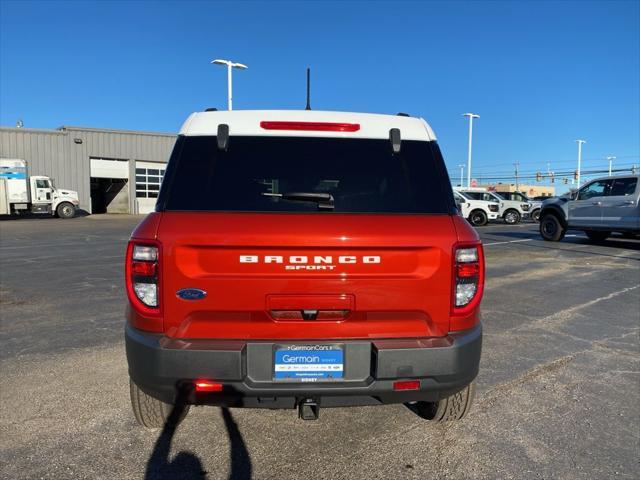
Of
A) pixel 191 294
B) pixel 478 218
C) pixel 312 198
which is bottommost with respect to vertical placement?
pixel 478 218

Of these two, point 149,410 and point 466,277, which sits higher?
point 466,277

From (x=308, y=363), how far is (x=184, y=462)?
3.43 ft

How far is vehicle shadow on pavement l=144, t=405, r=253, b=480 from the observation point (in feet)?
8.99

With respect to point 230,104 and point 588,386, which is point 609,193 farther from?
point 230,104

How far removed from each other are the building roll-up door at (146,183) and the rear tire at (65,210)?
6507mm

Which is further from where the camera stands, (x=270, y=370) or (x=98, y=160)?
(x=98, y=160)

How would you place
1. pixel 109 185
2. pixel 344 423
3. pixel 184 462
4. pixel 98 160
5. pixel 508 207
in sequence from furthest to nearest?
pixel 109 185
pixel 98 160
pixel 508 207
pixel 344 423
pixel 184 462

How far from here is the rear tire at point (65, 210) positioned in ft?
96.9

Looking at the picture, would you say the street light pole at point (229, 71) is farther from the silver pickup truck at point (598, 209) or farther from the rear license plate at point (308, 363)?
the rear license plate at point (308, 363)

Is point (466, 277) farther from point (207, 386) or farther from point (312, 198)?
point (207, 386)

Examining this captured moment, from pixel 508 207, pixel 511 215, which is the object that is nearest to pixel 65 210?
pixel 508 207

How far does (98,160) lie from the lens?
34.6 m

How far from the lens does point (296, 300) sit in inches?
99.6

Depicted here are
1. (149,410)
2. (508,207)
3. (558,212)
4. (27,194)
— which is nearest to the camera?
(149,410)
